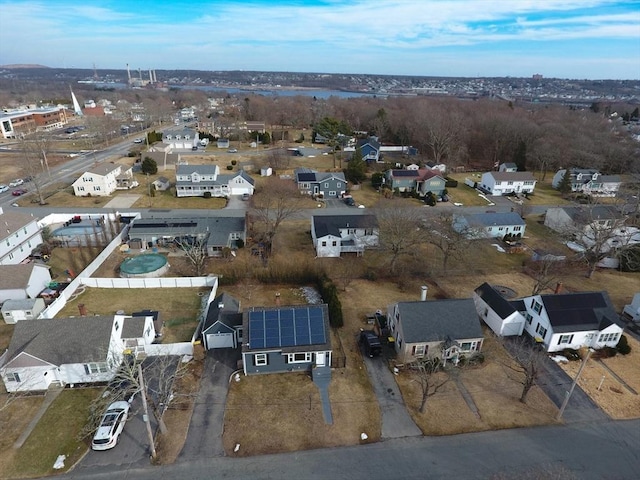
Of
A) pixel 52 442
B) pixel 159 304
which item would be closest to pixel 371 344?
pixel 159 304

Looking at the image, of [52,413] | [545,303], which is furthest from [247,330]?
[545,303]

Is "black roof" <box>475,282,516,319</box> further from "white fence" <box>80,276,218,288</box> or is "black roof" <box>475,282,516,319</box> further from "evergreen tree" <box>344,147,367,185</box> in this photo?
"evergreen tree" <box>344,147,367,185</box>

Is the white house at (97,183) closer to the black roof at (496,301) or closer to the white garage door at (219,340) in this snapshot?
the white garage door at (219,340)

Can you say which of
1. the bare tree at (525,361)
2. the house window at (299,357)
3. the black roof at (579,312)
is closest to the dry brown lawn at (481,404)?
the bare tree at (525,361)

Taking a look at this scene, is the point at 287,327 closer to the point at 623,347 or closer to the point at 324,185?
the point at 623,347

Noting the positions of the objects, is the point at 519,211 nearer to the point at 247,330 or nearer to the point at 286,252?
the point at 286,252

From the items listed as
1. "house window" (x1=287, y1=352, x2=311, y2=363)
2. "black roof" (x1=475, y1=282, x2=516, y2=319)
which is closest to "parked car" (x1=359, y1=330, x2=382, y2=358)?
"house window" (x1=287, y1=352, x2=311, y2=363)
